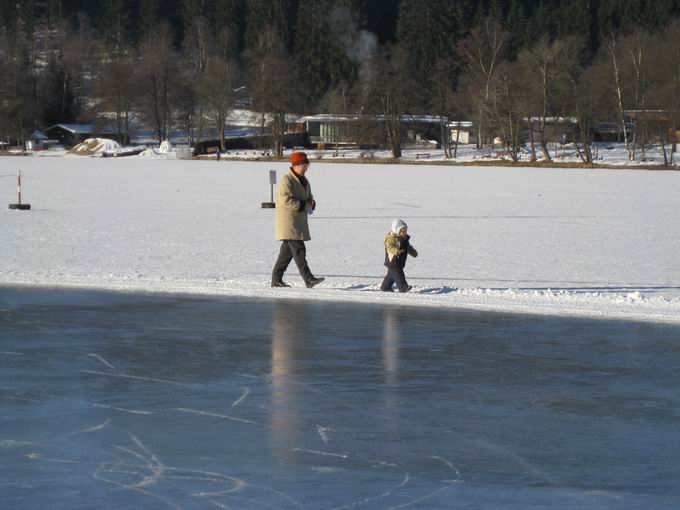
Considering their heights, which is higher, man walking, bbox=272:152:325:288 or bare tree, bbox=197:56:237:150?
bare tree, bbox=197:56:237:150

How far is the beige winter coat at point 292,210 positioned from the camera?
42.0 ft

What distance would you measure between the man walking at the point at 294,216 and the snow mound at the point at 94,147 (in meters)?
83.6

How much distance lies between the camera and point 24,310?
1099 centimetres

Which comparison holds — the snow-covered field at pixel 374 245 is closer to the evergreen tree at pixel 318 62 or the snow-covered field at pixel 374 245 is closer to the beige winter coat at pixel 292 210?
the beige winter coat at pixel 292 210

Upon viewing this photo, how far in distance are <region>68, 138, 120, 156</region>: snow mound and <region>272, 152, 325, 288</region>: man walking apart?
274 feet

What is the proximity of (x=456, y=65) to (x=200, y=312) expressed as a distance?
109 meters

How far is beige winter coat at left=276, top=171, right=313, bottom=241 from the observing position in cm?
1280

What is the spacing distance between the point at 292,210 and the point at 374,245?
6678 millimetres

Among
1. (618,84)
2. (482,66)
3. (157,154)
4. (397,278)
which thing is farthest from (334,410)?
(157,154)

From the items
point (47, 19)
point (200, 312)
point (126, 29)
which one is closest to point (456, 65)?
point (126, 29)

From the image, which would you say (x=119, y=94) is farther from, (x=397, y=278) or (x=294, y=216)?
(x=397, y=278)

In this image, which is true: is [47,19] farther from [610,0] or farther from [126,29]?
[610,0]

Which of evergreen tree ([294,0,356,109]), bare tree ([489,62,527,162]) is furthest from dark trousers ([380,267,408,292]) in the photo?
evergreen tree ([294,0,356,109])

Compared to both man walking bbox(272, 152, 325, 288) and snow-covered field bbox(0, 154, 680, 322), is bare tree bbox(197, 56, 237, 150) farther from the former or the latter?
man walking bbox(272, 152, 325, 288)
